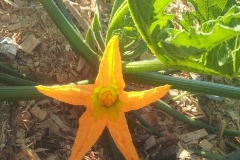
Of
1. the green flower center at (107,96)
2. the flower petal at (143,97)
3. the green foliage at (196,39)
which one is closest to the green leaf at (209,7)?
the green foliage at (196,39)

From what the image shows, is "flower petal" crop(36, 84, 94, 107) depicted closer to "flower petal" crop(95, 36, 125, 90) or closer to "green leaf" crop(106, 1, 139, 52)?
"flower petal" crop(95, 36, 125, 90)

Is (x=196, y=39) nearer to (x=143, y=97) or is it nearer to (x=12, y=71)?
(x=143, y=97)

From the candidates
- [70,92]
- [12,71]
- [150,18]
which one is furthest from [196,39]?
[12,71]

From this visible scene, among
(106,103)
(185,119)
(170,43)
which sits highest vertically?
(170,43)

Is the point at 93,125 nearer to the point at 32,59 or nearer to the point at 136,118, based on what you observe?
the point at 136,118

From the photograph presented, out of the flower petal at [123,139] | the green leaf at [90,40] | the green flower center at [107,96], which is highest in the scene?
the green leaf at [90,40]

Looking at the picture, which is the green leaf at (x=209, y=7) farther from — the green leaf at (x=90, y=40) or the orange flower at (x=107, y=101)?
the green leaf at (x=90, y=40)
